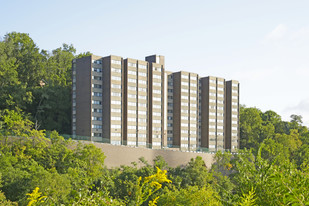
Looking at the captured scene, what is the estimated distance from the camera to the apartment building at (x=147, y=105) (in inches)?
3381

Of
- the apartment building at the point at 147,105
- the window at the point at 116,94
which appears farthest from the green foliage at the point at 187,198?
the window at the point at 116,94

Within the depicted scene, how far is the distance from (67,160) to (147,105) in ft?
98.6

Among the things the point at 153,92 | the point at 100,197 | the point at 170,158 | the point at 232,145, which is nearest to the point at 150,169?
the point at 170,158

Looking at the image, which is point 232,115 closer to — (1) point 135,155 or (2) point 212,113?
(2) point 212,113

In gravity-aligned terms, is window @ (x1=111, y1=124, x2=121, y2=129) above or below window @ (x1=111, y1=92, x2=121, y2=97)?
below

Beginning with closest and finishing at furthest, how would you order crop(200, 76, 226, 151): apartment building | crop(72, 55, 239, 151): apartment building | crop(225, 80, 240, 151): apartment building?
crop(72, 55, 239, 151): apartment building
crop(200, 76, 226, 151): apartment building
crop(225, 80, 240, 151): apartment building

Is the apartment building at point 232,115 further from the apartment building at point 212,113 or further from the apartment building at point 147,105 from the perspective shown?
the apartment building at point 212,113

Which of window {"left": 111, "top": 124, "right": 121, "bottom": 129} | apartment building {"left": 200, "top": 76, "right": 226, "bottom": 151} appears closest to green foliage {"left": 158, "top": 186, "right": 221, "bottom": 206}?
window {"left": 111, "top": 124, "right": 121, "bottom": 129}

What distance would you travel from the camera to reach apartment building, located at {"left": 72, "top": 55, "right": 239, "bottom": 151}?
8588 cm

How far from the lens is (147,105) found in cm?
9212

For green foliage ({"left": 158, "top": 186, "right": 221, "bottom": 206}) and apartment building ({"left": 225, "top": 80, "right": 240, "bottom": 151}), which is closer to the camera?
green foliage ({"left": 158, "top": 186, "right": 221, "bottom": 206})

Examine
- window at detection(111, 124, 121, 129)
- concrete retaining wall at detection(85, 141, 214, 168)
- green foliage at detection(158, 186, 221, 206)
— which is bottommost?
green foliage at detection(158, 186, 221, 206)

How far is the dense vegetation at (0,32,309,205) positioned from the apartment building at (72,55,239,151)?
26.7 feet

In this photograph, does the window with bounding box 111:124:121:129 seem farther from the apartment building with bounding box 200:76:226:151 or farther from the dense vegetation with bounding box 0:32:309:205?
the apartment building with bounding box 200:76:226:151
